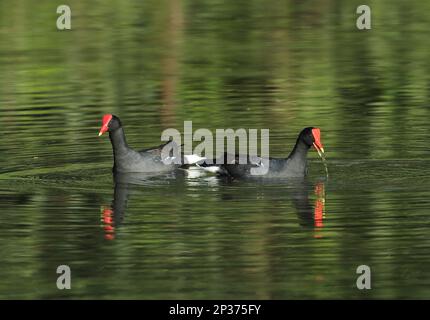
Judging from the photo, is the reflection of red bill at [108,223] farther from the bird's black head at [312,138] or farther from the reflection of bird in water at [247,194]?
the bird's black head at [312,138]

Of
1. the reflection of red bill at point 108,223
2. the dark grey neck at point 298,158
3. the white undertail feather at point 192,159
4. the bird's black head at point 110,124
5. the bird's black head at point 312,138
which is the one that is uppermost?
the bird's black head at point 110,124

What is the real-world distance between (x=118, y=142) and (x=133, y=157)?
314mm

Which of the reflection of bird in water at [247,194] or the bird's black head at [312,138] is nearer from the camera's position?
the reflection of bird in water at [247,194]

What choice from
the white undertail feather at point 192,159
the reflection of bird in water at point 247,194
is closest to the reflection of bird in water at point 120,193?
the reflection of bird in water at point 247,194

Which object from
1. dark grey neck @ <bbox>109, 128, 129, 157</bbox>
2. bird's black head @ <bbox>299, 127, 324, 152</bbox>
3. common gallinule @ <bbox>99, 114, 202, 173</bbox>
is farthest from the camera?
dark grey neck @ <bbox>109, 128, 129, 157</bbox>

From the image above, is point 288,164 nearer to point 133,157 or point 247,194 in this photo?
point 247,194

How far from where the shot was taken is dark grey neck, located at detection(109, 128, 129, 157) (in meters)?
19.7

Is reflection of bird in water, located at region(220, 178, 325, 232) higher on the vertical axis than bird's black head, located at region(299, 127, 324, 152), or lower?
lower

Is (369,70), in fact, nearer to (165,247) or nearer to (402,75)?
(402,75)

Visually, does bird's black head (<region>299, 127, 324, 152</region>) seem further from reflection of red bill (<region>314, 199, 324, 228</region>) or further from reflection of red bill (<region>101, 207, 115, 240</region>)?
reflection of red bill (<region>101, 207, 115, 240</region>)

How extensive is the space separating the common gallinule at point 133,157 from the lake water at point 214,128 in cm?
23

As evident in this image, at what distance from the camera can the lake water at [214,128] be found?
14352 millimetres

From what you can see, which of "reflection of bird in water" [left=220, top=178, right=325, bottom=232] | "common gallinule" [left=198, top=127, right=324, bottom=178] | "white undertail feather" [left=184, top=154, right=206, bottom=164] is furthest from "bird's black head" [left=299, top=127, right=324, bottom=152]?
"white undertail feather" [left=184, top=154, right=206, bottom=164]
